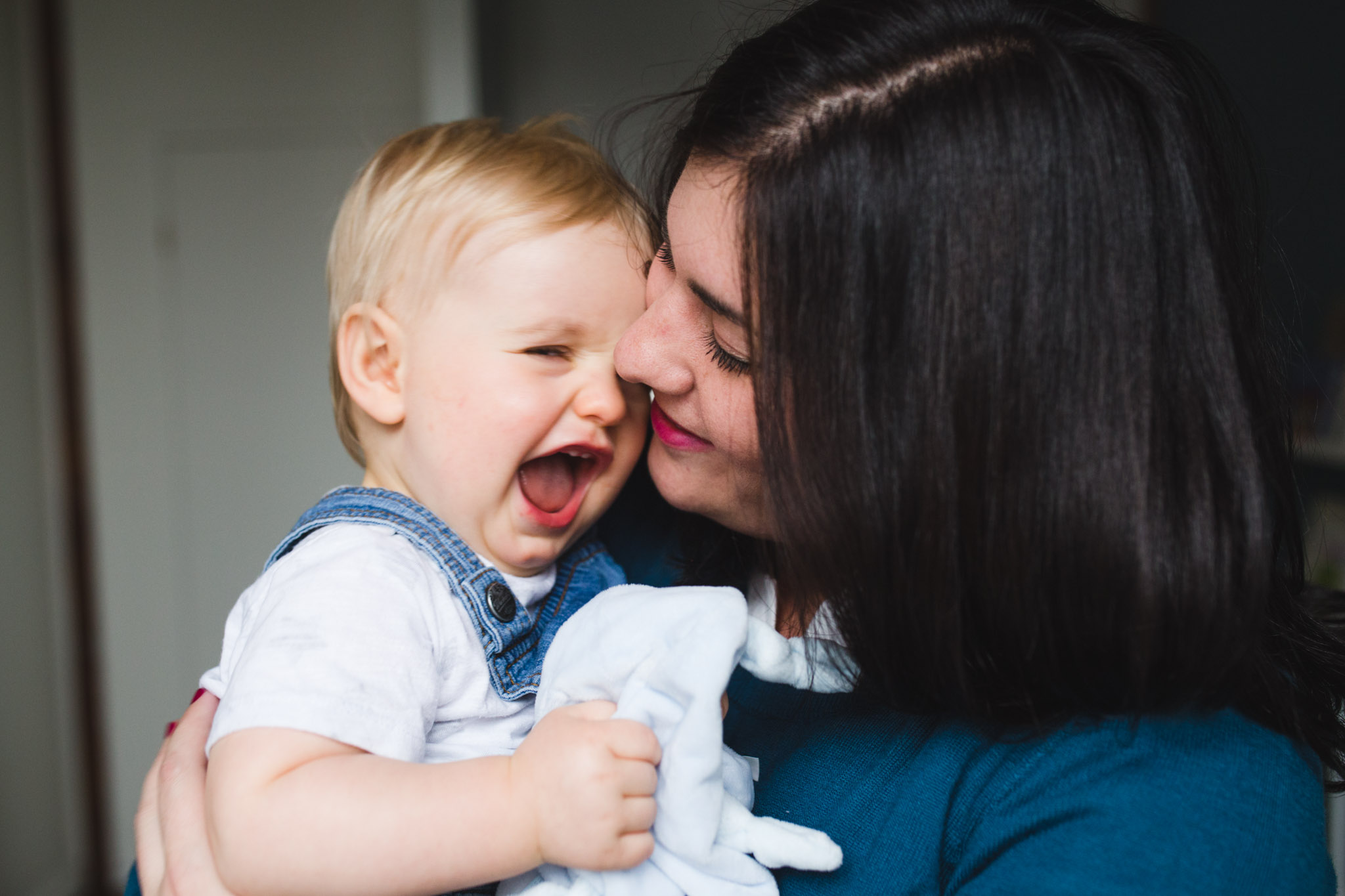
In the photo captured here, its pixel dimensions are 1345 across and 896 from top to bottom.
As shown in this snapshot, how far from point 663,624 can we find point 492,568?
9.2 inches

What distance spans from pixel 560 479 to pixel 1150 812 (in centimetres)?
64

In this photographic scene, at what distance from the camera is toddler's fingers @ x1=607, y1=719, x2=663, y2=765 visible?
69 cm

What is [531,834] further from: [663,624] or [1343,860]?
[1343,860]

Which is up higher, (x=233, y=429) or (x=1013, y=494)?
(x=1013, y=494)

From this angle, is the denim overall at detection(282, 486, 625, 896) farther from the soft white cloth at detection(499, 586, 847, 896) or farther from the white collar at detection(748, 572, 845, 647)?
the white collar at detection(748, 572, 845, 647)

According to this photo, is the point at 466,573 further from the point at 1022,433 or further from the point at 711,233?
the point at 1022,433

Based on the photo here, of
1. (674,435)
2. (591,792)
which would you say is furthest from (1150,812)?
(674,435)

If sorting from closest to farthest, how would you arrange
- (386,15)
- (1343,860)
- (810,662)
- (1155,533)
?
(1155,533) → (810,662) → (1343,860) → (386,15)

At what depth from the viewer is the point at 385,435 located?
989 millimetres

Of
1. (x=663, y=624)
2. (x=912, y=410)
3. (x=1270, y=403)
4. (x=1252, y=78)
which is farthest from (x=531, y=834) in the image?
(x=1252, y=78)

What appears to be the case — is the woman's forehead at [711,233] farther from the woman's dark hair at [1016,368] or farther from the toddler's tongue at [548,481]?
the toddler's tongue at [548,481]

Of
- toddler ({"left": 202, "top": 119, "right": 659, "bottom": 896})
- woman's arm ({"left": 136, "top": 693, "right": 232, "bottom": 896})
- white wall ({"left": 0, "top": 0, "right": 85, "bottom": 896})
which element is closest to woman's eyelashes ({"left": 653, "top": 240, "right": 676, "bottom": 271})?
toddler ({"left": 202, "top": 119, "right": 659, "bottom": 896})

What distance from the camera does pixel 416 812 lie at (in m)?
0.68

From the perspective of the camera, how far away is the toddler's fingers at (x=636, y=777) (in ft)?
2.25
